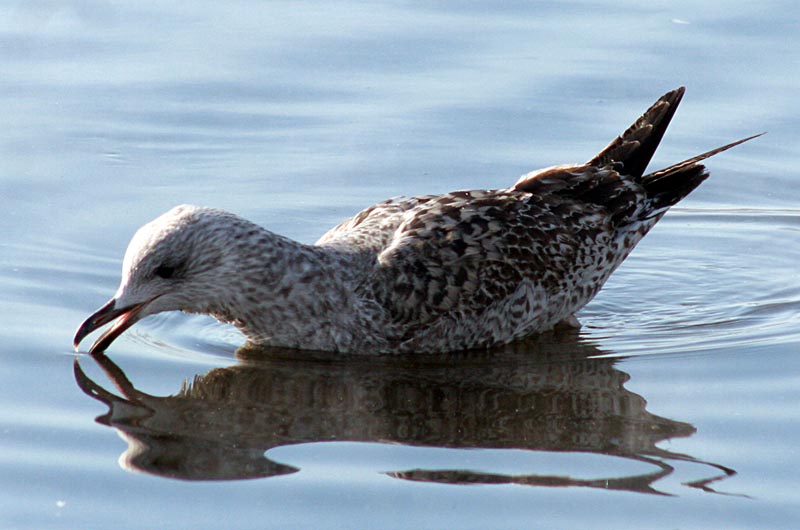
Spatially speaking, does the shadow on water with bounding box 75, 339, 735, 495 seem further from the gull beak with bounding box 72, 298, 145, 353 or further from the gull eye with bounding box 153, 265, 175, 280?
the gull eye with bounding box 153, 265, 175, 280

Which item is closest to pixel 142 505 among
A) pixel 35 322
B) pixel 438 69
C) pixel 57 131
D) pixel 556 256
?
pixel 35 322

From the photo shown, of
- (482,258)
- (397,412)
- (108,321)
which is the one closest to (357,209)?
(482,258)

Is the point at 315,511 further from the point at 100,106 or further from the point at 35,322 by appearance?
the point at 100,106

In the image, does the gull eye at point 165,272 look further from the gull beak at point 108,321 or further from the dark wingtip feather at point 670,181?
the dark wingtip feather at point 670,181

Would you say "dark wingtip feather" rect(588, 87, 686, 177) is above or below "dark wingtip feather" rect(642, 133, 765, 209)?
above

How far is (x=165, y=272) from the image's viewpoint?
271 inches

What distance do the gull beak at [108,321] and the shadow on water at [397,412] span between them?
0.08 metres

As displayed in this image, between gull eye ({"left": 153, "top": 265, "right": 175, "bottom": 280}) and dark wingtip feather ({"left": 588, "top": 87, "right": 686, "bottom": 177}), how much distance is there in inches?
102

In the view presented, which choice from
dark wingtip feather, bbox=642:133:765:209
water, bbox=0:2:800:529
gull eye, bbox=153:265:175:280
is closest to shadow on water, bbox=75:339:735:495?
water, bbox=0:2:800:529

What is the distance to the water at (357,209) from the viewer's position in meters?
5.60

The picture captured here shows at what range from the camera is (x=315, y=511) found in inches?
211

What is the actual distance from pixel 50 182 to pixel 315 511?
14.0 ft

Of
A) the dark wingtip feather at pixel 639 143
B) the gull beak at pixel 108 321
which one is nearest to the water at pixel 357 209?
the gull beak at pixel 108 321

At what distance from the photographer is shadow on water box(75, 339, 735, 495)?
19.1 feet
